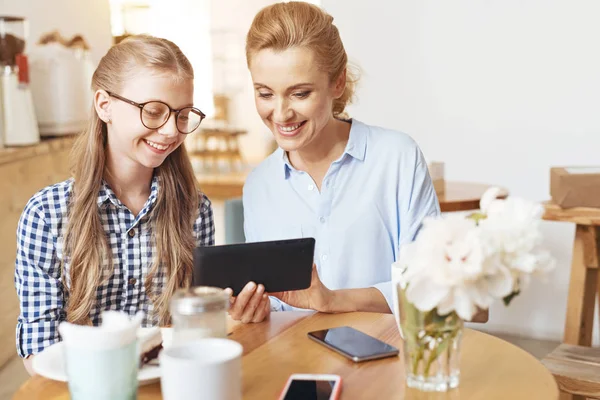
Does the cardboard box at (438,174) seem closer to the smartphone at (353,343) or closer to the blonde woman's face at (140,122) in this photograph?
the blonde woman's face at (140,122)

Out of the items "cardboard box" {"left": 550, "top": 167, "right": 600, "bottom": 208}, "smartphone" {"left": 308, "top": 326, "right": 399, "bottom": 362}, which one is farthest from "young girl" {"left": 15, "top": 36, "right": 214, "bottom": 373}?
"cardboard box" {"left": 550, "top": 167, "right": 600, "bottom": 208}

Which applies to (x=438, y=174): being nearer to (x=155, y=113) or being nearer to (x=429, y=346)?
(x=155, y=113)

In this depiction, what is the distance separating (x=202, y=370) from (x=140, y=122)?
2.95 feet

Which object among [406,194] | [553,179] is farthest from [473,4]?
[406,194]

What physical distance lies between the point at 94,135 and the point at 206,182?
6397mm

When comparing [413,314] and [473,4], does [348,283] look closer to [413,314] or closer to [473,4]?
[413,314]

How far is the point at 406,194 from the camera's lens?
6.89ft

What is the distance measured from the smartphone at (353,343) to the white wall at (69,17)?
315cm

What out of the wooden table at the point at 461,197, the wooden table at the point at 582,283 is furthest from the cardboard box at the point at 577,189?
the wooden table at the point at 461,197

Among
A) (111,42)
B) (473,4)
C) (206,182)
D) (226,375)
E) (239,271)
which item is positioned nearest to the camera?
(226,375)

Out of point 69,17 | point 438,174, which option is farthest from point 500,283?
point 69,17

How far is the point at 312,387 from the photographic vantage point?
1300mm

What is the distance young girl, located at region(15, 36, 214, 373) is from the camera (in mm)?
1801

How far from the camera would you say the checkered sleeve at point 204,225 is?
206 cm
